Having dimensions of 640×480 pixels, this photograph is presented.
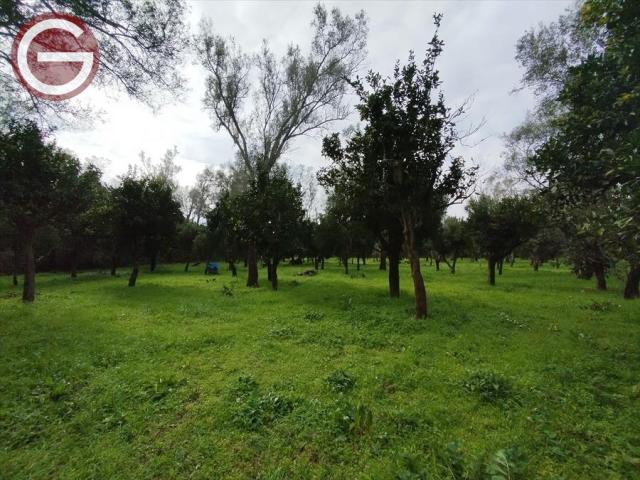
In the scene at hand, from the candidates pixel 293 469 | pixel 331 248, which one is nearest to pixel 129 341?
pixel 293 469

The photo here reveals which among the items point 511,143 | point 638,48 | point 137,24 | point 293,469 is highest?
point 511,143

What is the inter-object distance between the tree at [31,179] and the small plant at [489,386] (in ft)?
53.3

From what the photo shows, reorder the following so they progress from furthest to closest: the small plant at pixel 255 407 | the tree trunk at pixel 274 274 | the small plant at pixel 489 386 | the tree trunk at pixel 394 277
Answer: the tree trunk at pixel 274 274, the tree trunk at pixel 394 277, the small plant at pixel 489 386, the small plant at pixel 255 407

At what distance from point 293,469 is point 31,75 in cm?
1232

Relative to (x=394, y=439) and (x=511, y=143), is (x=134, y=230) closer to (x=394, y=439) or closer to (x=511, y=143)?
(x=394, y=439)

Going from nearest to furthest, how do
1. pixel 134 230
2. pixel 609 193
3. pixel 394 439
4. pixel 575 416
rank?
pixel 394 439, pixel 575 416, pixel 609 193, pixel 134 230

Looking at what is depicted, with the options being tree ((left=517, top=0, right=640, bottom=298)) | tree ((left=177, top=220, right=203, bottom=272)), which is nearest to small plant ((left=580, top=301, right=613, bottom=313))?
tree ((left=517, top=0, right=640, bottom=298))

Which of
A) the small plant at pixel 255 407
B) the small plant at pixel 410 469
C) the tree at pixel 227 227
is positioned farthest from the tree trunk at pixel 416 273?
the tree at pixel 227 227

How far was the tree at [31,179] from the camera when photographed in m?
12.6

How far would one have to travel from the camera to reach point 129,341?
875cm

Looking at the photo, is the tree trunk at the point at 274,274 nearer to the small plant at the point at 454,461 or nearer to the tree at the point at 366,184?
the tree at the point at 366,184

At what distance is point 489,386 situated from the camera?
563 centimetres

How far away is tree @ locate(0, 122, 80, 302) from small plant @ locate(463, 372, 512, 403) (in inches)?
640

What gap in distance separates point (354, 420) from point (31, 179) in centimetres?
1814
